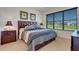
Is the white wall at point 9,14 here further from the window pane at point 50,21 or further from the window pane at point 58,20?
the window pane at point 58,20

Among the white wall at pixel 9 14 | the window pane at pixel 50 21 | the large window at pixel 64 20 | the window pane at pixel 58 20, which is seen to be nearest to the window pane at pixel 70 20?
the large window at pixel 64 20

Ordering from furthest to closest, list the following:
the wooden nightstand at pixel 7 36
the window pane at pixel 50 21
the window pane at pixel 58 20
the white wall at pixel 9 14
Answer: the window pane at pixel 50 21
the window pane at pixel 58 20
the white wall at pixel 9 14
the wooden nightstand at pixel 7 36

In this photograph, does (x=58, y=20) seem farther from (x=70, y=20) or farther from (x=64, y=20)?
(x=70, y=20)

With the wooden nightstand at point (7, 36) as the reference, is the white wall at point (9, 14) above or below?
above

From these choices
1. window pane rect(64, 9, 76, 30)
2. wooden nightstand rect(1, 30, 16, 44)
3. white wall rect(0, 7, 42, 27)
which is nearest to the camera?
wooden nightstand rect(1, 30, 16, 44)

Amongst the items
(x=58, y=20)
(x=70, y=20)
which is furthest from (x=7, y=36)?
(x=70, y=20)

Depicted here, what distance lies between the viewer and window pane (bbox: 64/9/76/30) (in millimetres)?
4921

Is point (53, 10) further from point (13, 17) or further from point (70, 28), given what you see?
point (13, 17)

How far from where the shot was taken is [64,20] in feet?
18.1

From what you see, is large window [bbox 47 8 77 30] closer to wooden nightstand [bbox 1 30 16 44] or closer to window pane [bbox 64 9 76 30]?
window pane [bbox 64 9 76 30]

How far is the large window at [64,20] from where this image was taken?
16.2ft

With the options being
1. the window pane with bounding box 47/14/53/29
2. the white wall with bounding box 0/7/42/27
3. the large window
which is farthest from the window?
the white wall with bounding box 0/7/42/27

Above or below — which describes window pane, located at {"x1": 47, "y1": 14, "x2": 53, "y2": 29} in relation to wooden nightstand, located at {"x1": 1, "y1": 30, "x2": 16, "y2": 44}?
above
